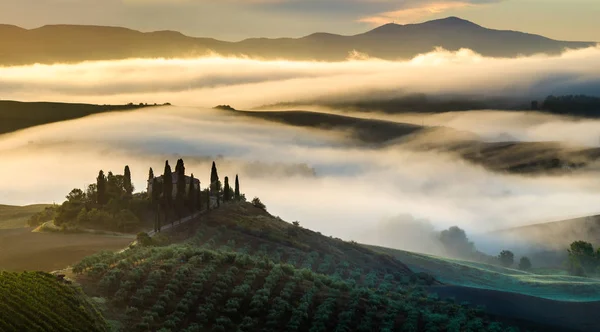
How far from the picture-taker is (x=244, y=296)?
81750 mm

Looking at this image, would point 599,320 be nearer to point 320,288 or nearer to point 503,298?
point 503,298

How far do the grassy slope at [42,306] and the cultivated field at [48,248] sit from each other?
2624 cm

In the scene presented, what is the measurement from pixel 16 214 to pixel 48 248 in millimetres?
55303

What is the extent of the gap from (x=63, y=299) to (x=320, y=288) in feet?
84.8

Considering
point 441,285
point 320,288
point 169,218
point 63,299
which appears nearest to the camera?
point 63,299

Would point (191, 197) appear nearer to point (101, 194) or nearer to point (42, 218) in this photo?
point (101, 194)

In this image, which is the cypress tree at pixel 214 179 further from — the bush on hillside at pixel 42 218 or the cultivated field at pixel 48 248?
the bush on hillside at pixel 42 218

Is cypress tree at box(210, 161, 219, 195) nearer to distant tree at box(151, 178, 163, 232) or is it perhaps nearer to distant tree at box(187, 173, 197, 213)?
distant tree at box(151, 178, 163, 232)

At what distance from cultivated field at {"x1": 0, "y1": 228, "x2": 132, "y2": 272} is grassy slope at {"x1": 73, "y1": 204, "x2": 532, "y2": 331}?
11007 mm

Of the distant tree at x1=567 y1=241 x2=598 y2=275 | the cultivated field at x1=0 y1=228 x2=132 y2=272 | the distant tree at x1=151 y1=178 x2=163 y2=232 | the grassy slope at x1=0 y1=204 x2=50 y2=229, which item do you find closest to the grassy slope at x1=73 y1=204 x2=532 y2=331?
the cultivated field at x1=0 y1=228 x2=132 y2=272

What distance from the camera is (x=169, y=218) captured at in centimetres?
12369

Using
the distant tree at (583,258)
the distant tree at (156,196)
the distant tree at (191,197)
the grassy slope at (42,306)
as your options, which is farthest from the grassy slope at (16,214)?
the distant tree at (583,258)

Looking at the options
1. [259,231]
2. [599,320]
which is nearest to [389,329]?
[599,320]

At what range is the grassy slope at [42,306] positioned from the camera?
6562 centimetres
